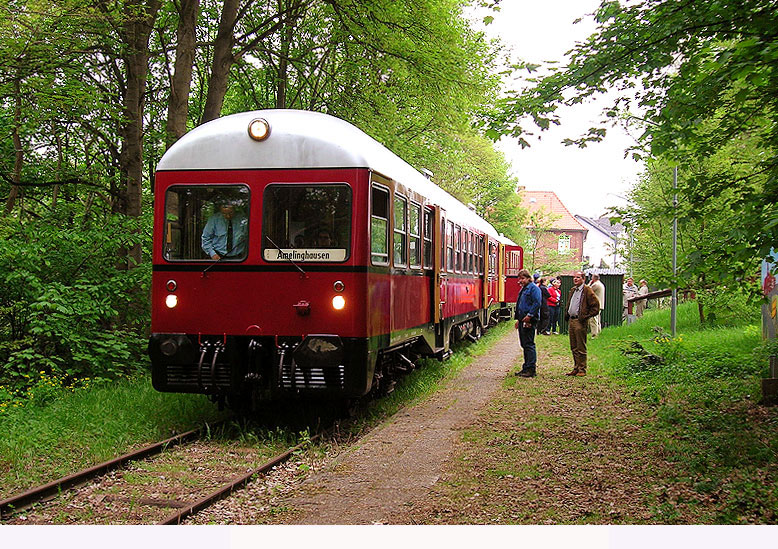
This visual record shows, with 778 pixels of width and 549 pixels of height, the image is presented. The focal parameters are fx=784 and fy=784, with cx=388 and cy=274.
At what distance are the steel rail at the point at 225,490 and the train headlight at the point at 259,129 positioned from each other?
3.19 metres

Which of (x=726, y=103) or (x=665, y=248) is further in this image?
(x=665, y=248)

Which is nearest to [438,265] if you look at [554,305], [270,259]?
[270,259]

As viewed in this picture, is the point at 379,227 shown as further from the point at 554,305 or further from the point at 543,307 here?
the point at 554,305

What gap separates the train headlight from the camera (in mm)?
8195

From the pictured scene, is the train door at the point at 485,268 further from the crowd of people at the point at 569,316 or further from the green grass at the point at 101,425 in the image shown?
the green grass at the point at 101,425

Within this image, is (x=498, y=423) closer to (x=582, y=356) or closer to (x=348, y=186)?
(x=348, y=186)

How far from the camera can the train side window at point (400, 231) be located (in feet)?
30.4

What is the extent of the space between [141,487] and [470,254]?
11.4m

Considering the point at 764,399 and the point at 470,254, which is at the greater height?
the point at 470,254

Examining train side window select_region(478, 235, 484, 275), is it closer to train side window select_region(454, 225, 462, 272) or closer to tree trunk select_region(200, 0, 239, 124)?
train side window select_region(454, 225, 462, 272)

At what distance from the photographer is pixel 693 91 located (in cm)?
728

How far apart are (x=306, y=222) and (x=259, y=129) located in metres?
1.11

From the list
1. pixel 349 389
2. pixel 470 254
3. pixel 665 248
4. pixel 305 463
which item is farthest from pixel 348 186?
pixel 665 248

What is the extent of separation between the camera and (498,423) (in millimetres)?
9047
